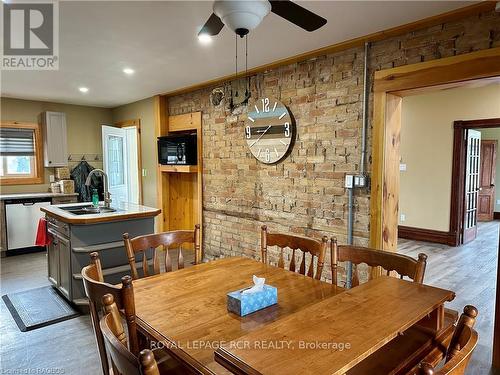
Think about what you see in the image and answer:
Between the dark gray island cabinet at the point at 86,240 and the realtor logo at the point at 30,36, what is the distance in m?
1.57

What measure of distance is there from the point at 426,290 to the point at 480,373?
5.13ft

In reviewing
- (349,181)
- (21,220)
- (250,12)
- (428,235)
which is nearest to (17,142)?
(21,220)

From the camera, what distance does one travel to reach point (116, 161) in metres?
5.79

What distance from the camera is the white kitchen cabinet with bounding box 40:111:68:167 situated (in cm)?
586

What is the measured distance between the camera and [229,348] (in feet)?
3.16

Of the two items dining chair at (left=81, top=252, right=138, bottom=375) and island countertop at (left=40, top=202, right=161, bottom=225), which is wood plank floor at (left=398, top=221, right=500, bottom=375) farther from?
island countertop at (left=40, top=202, right=161, bottom=225)

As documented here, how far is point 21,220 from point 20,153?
1.27 m

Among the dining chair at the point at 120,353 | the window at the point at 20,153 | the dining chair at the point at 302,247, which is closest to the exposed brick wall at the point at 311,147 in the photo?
the dining chair at the point at 302,247

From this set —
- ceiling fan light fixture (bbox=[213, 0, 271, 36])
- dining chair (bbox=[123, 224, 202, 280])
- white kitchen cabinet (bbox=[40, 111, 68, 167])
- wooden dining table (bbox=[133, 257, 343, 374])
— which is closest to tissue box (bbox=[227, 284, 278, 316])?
wooden dining table (bbox=[133, 257, 343, 374])

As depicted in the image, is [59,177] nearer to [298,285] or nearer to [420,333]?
[298,285]

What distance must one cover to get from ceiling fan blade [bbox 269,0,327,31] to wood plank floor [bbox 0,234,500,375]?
253 centimetres

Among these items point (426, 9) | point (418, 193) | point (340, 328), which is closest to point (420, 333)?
point (340, 328)

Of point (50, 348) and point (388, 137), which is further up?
point (388, 137)

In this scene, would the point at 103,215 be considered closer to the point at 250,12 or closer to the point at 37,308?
the point at 37,308
